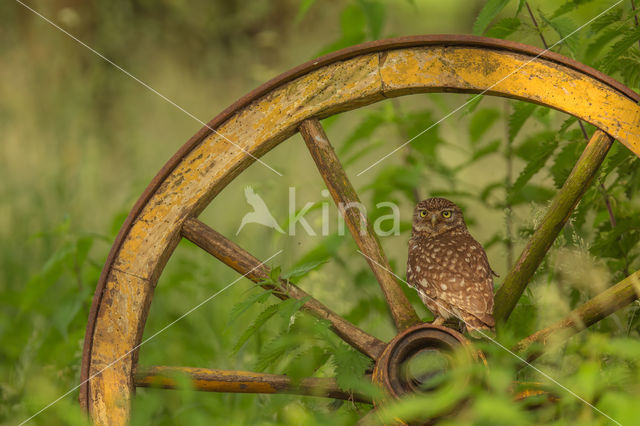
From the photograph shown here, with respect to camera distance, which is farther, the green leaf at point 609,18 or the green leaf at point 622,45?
the green leaf at point 609,18

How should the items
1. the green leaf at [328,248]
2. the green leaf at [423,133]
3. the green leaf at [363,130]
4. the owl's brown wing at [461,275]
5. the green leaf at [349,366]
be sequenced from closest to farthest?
the green leaf at [349,366] → the owl's brown wing at [461,275] → the green leaf at [328,248] → the green leaf at [363,130] → the green leaf at [423,133]

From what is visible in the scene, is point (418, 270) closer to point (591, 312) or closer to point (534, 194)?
point (591, 312)

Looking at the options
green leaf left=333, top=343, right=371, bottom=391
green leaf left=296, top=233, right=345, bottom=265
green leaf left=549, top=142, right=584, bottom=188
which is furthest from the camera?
green leaf left=296, top=233, right=345, bottom=265

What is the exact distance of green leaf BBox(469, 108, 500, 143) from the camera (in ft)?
6.47

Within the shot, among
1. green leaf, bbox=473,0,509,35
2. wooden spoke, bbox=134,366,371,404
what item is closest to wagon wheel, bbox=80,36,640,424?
wooden spoke, bbox=134,366,371,404

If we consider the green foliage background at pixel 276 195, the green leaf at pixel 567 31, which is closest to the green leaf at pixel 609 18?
the green foliage background at pixel 276 195

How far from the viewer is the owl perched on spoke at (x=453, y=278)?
111 cm

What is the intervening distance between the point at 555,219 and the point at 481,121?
92 centimetres

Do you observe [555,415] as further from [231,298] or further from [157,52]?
[157,52]

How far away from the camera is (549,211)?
114 centimetres

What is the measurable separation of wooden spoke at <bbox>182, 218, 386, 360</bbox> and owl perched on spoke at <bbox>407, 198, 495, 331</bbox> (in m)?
0.14

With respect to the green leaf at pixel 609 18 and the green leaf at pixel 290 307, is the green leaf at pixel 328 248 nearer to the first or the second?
the green leaf at pixel 290 307

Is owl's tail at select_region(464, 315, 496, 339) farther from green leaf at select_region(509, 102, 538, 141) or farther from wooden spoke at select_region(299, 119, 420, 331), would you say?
green leaf at select_region(509, 102, 538, 141)

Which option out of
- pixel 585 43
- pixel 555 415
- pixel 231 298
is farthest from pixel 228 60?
pixel 555 415
